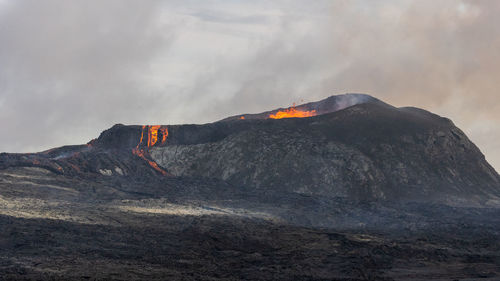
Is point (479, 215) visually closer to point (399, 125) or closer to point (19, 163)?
point (399, 125)

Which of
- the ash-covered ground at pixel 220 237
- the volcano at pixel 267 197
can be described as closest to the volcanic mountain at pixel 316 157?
the volcano at pixel 267 197

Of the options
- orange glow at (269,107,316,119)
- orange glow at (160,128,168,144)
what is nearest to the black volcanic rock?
orange glow at (160,128,168,144)

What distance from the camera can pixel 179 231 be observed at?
5512cm

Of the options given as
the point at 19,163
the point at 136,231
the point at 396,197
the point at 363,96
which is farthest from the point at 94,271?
the point at 363,96

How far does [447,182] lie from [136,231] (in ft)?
197

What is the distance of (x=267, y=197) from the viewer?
82.8 m

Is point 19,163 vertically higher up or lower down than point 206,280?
higher up

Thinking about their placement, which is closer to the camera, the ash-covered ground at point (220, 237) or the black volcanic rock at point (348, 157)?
the ash-covered ground at point (220, 237)

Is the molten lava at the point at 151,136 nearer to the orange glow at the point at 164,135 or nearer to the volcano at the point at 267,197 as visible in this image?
the orange glow at the point at 164,135

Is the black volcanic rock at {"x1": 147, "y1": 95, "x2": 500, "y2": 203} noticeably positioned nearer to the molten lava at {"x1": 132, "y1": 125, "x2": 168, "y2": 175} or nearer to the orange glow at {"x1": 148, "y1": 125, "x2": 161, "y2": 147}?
the molten lava at {"x1": 132, "y1": 125, "x2": 168, "y2": 175}

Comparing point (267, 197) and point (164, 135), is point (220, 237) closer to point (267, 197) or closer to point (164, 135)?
point (267, 197)

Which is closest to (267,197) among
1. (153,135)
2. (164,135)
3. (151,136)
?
(164,135)

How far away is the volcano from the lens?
43656 millimetres

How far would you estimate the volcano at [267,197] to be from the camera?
143ft
